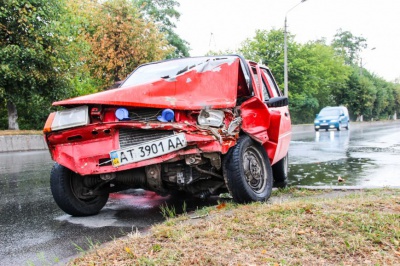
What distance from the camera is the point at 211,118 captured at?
412 cm

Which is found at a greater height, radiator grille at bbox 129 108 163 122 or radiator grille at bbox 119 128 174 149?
radiator grille at bbox 129 108 163 122

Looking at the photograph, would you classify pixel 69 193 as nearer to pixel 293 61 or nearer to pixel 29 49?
pixel 29 49

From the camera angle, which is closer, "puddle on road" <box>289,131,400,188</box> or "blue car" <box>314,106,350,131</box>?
"puddle on road" <box>289,131,400,188</box>

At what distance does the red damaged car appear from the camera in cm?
395

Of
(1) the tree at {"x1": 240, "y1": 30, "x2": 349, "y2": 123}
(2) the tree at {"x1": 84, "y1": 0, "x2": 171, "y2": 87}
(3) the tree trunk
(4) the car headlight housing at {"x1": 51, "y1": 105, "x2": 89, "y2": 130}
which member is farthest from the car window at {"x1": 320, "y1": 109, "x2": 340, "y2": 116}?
(4) the car headlight housing at {"x1": 51, "y1": 105, "x2": 89, "y2": 130}

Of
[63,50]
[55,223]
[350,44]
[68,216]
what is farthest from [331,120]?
[350,44]

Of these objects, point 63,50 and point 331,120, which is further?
point 331,120

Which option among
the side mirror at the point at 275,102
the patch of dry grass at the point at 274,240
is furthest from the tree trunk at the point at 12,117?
the patch of dry grass at the point at 274,240

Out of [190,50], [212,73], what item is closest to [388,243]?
[212,73]

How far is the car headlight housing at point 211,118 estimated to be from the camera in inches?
161

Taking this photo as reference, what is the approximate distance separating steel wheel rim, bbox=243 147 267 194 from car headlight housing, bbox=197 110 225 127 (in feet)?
1.78

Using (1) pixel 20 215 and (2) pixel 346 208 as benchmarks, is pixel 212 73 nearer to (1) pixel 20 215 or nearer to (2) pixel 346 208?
(2) pixel 346 208

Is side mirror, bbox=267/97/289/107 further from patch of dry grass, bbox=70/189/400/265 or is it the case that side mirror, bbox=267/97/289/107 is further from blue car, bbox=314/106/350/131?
blue car, bbox=314/106/350/131

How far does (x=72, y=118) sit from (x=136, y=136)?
0.65m
